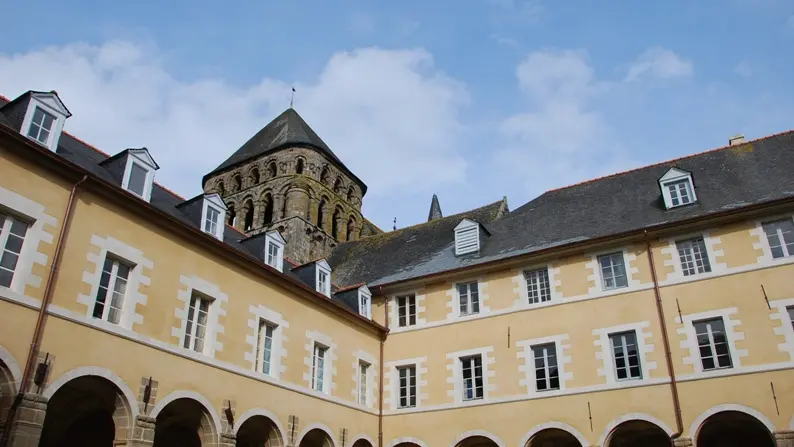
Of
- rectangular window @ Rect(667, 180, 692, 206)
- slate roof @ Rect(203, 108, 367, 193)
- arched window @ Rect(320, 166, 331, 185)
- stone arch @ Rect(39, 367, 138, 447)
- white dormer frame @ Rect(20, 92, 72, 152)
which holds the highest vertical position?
slate roof @ Rect(203, 108, 367, 193)

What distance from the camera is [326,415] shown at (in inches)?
699

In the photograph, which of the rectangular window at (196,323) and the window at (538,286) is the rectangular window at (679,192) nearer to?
the window at (538,286)

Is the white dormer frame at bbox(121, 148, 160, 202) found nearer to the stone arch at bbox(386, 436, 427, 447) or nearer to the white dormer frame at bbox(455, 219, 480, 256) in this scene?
the stone arch at bbox(386, 436, 427, 447)

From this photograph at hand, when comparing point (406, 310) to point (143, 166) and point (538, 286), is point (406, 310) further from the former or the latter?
point (143, 166)

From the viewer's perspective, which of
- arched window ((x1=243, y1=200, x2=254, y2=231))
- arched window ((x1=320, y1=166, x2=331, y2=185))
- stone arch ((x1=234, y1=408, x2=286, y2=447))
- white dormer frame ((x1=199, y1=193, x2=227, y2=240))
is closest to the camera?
stone arch ((x1=234, y1=408, x2=286, y2=447))

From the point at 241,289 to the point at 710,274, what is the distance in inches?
456

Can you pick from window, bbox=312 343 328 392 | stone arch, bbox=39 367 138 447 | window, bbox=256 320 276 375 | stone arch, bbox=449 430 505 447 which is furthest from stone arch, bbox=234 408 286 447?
stone arch, bbox=449 430 505 447

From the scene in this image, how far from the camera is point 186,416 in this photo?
14.9 metres

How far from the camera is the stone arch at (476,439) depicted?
17.9 m

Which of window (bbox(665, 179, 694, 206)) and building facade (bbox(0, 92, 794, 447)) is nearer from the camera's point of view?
building facade (bbox(0, 92, 794, 447))

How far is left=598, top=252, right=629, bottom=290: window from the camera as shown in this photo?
1803cm

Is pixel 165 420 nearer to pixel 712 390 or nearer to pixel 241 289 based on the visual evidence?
pixel 241 289

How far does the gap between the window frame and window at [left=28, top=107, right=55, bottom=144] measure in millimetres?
11949

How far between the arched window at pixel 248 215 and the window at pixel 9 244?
22533 millimetres
